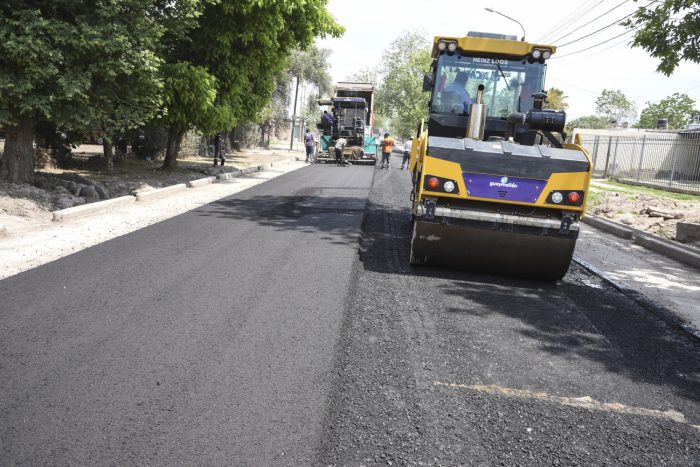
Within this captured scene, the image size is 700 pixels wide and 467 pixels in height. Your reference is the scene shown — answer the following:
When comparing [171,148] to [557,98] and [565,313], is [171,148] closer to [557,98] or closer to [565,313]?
[565,313]

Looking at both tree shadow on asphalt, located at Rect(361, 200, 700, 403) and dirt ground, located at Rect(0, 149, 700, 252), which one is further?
dirt ground, located at Rect(0, 149, 700, 252)

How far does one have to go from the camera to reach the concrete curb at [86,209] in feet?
29.6

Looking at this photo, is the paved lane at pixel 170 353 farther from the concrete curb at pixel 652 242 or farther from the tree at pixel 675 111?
the tree at pixel 675 111

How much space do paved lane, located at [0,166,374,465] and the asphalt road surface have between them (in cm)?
2

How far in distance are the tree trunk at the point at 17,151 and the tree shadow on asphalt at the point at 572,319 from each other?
25.9 feet

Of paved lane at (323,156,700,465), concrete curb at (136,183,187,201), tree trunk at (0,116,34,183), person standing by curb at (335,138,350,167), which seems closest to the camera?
paved lane at (323,156,700,465)

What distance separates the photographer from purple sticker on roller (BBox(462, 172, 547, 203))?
611cm

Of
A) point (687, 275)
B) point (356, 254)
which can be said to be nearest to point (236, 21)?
point (356, 254)

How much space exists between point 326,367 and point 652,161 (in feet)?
74.5

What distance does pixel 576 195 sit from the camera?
608cm

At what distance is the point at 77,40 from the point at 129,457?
8.99m

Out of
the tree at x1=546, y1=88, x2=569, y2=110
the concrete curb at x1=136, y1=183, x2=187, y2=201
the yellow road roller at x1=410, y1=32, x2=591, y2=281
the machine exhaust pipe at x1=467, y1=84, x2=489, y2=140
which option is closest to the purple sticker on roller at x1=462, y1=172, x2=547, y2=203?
the yellow road roller at x1=410, y1=32, x2=591, y2=281

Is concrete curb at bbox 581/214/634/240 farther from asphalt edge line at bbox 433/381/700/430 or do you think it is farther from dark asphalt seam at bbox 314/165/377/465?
asphalt edge line at bbox 433/381/700/430

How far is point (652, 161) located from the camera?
22.3 meters
